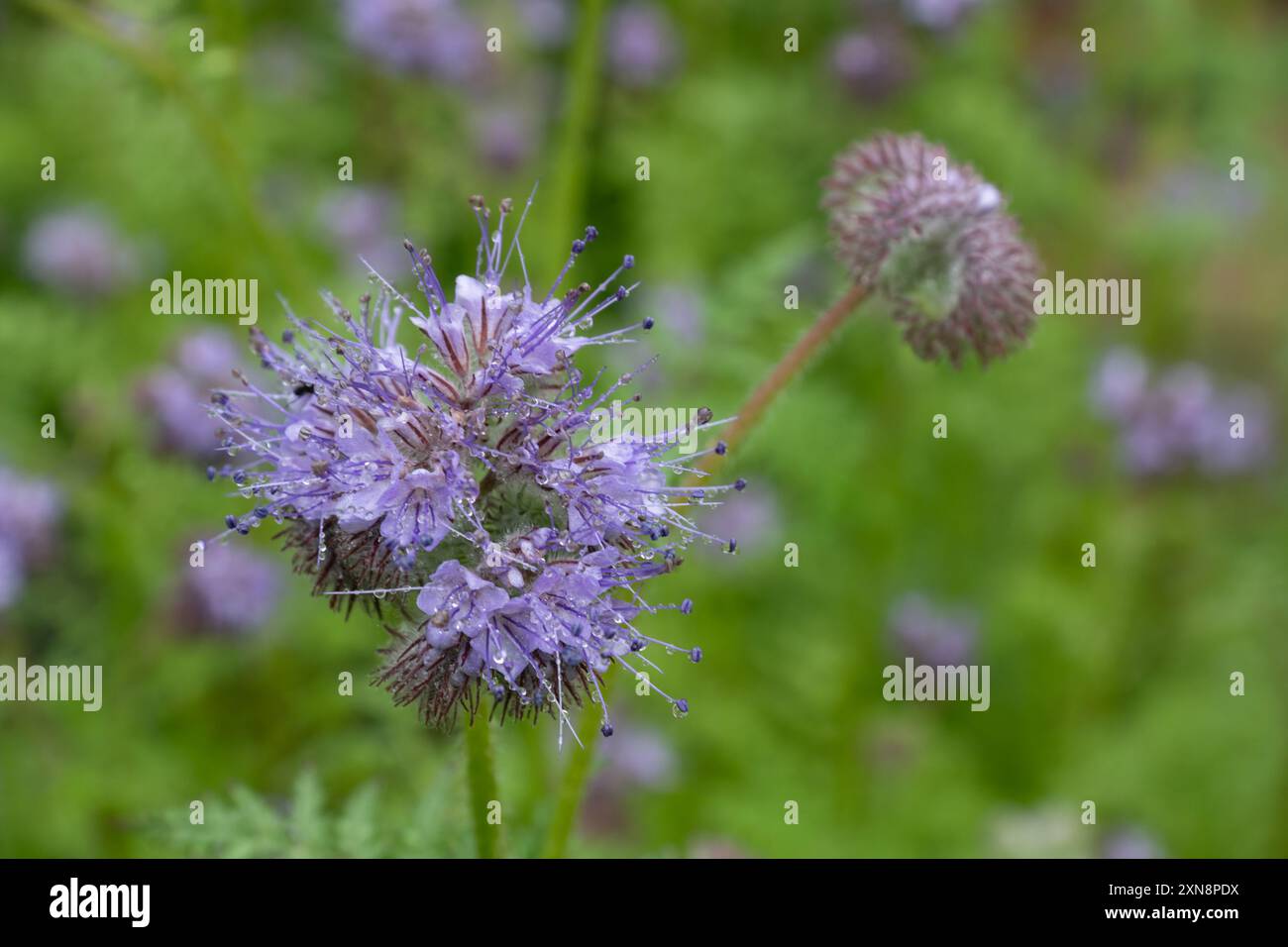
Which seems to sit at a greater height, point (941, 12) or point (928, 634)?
point (941, 12)

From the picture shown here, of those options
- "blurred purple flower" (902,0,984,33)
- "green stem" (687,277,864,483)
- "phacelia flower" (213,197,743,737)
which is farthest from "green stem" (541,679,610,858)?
"blurred purple flower" (902,0,984,33)

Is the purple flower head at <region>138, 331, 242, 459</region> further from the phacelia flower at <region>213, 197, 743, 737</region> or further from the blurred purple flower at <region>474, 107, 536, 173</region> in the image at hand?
the phacelia flower at <region>213, 197, 743, 737</region>

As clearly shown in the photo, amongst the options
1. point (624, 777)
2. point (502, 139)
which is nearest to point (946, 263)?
point (624, 777)

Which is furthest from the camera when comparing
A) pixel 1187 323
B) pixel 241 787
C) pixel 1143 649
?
pixel 1187 323

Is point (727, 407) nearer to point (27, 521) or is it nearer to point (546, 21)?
point (27, 521)
